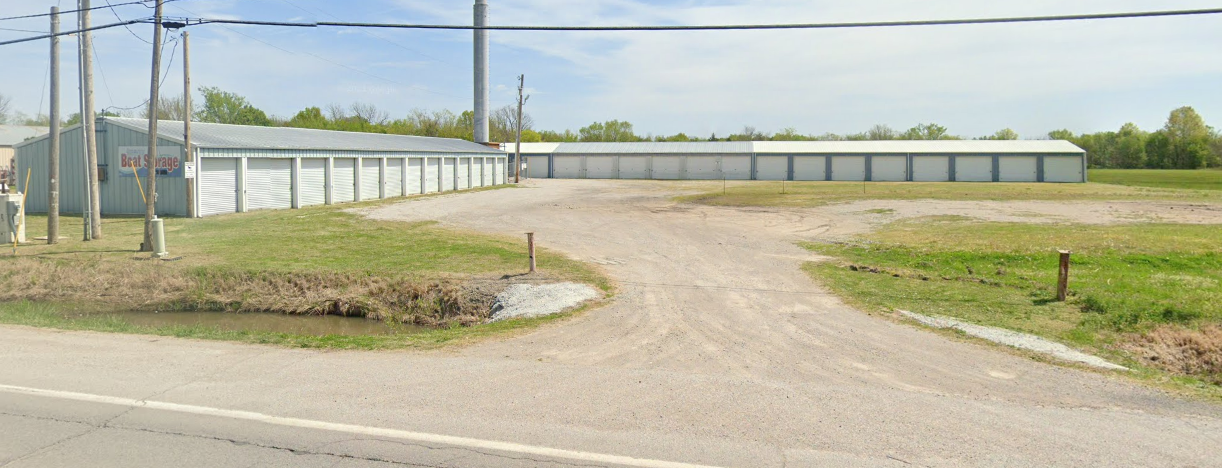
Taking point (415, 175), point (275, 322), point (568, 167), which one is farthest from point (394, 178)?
point (568, 167)

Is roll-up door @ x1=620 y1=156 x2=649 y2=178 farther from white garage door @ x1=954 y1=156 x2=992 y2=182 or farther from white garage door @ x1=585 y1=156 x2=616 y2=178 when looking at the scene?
white garage door @ x1=954 y1=156 x2=992 y2=182

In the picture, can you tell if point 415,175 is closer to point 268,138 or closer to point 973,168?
point 268,138

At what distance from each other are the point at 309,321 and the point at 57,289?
19.1 feet

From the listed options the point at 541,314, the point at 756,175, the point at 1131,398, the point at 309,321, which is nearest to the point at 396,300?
Answer: the point at 309,321

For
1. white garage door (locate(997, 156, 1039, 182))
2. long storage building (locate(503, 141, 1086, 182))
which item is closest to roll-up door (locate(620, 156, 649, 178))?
long storage building (locate(503, 141, 1086, 182))

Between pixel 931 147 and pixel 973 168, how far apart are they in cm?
436

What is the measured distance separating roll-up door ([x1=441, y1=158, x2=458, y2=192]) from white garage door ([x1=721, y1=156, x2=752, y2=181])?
113 ft

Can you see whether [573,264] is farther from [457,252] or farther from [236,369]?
[236,369]

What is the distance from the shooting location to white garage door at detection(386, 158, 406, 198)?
4181cm

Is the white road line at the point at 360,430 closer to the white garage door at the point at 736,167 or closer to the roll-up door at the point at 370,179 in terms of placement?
the roll-up door at the point at 370,179

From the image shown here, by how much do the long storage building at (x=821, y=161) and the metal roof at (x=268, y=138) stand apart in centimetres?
3390

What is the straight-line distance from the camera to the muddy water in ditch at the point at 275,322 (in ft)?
44.0

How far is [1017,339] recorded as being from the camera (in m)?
10.3

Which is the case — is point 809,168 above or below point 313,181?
above
